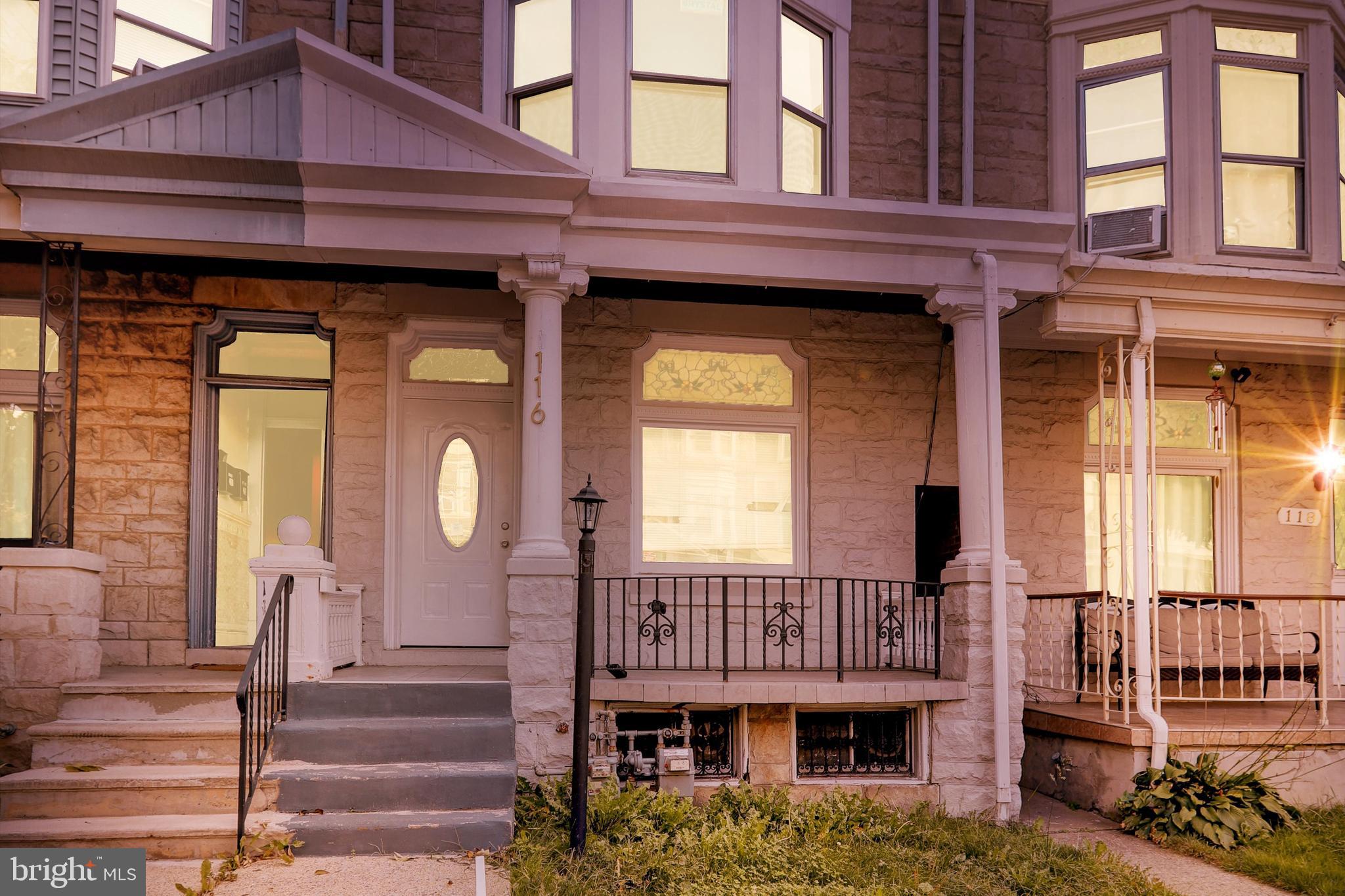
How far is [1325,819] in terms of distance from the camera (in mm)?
7793

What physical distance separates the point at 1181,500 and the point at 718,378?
4.50 meters

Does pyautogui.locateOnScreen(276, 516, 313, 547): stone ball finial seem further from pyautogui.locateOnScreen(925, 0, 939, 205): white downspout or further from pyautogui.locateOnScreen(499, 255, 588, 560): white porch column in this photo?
pyautogui.locateOnScreen(925, 0, 939, 205): white downspout

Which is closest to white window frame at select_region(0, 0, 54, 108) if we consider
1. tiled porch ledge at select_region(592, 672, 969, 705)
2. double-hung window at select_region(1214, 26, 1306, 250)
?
tiled porch ledge at select_region(592, 672, 969, 705)

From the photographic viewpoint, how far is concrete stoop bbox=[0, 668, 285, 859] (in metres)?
6.09

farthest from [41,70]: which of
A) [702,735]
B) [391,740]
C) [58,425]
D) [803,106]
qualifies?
[702,735]

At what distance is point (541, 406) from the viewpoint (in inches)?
301

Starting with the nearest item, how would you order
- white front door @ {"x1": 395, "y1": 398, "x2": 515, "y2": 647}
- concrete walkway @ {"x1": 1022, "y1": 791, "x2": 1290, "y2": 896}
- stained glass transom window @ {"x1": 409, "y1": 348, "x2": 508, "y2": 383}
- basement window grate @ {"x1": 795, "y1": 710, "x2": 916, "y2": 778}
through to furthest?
concrete walkway @ {"x1": 1022, "y1": 791, "x2": 1290, "y2": 896}
basement window grate @ {"x1": 795, "y1": 710, "x2": 916, "y2": 778}
white front door @ {"x1": 395, "y1": 398, "x2": 515, "y2": 647}
stained glass transom window @ {"x1": 409, "y1": 348, "x2": 508, "y2": 383}

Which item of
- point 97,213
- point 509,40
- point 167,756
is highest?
point 509,40

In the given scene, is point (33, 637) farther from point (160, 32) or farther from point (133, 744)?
point (160, 32)

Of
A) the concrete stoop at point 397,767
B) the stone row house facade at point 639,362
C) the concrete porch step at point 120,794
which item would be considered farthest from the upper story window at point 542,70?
the concrete porch step at point 120,794

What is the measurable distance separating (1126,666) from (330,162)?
6309mm

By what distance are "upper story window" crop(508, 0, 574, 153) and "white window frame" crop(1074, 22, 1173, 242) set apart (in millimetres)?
4475

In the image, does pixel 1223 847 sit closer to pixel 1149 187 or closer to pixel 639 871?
pixel 639 871

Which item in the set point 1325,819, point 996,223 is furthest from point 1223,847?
point 996,223
